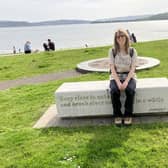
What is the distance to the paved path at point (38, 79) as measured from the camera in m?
12.4

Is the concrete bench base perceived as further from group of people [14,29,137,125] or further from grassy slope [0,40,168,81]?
grassy slope [0,40,168,81]

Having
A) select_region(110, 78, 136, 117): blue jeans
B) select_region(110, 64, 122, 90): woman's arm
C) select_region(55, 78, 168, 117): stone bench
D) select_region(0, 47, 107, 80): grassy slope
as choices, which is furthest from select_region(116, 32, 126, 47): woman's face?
select_region(0, 47, 107, 80): grassy slope

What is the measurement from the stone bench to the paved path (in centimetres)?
590

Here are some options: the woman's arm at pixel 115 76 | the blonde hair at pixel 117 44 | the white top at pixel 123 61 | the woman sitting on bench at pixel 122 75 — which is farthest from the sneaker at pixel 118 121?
the blonde hair at pixel 117 44

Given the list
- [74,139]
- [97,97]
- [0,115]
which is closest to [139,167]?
[74,139]

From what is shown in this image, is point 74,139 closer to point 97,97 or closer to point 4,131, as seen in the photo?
point 97,97

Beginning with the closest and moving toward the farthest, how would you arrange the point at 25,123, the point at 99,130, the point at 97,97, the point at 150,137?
the point at 150,137, the point at 99,130, the point at 97,97, the point at 25,123

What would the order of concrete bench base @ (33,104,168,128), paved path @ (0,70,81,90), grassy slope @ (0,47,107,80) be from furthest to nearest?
grassy slope @ (0,47,107,80), paved path @ (0,70,81,90), concrete bench base @ (33,104,168,128)

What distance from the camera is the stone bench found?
6.20 m

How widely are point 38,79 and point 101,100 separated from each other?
271 inches

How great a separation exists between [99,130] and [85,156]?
1068 millimetres

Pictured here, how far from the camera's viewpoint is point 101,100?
20.7 feet

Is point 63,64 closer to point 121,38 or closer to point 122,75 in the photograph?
point 122,75

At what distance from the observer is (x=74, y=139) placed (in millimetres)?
5512
